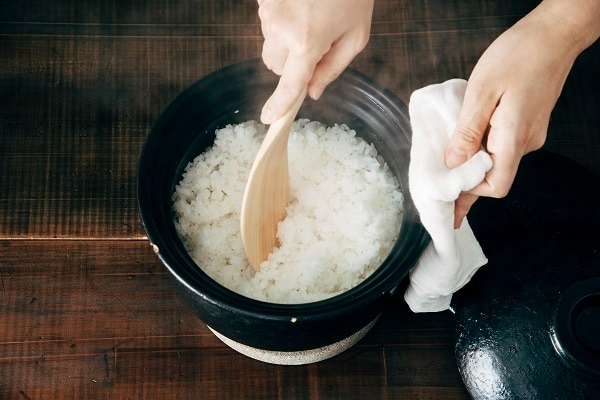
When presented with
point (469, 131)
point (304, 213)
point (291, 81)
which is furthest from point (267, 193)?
point (469, 131)

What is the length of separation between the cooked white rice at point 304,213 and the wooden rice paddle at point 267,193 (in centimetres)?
3

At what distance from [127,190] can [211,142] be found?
26 cm

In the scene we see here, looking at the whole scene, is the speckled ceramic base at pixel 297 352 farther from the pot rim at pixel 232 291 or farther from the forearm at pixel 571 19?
the forearm at pixel 571 19

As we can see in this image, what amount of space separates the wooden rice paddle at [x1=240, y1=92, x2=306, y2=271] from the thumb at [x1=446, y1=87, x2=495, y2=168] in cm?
25

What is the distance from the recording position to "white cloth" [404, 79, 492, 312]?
105 centimetres

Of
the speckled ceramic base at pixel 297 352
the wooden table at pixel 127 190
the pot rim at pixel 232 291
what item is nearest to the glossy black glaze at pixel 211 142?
the pot rim at pixel 232 291

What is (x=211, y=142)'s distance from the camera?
1372 millimetres

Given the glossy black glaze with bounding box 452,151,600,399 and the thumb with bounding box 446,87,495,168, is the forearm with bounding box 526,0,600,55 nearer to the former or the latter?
the thumb with bounding box 446,87,495,168

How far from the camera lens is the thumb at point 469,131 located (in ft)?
3.46

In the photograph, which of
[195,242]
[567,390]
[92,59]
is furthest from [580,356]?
[92,59]

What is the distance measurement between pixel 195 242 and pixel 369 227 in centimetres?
31

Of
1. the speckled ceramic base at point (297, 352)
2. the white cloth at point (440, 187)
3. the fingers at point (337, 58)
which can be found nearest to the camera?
the white cloth at point (440, 187)

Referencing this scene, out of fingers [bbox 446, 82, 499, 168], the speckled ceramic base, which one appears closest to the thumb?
fingers [bbox 446, 82, 499, 168]

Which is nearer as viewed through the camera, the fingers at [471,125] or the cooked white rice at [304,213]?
the fingers at [471,125]
